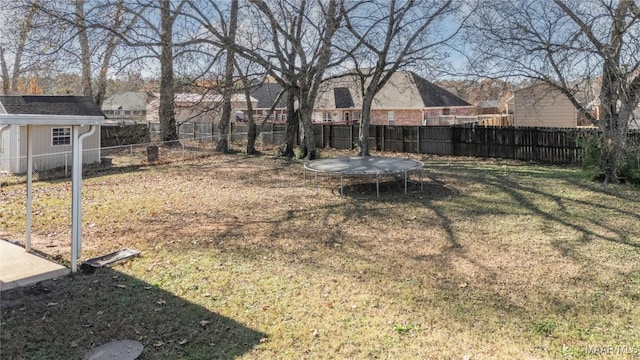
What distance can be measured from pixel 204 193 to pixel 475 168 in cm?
961

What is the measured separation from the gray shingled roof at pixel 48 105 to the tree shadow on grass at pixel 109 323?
14593 millimetres

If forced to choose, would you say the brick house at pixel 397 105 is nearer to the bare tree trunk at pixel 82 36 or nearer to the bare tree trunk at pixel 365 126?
the bare tree trunk at pixel 365 126

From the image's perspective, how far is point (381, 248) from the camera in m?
6.68

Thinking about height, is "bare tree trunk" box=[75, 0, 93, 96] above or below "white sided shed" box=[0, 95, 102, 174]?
above

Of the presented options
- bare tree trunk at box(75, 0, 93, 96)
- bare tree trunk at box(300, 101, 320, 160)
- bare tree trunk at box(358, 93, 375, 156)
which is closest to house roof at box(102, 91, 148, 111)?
bare tree trunk at box(300, 101, 320, 160)

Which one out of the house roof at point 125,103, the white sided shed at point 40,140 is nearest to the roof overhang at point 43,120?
the white sided shed at point 40,140

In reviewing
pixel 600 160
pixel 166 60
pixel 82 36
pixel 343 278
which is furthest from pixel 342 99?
pixel 343 278

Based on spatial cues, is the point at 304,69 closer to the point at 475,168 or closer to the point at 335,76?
the point at 335,76

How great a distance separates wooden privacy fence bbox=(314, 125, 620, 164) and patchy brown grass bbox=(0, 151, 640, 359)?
6504 millimetres

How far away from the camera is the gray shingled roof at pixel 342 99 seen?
35.8m

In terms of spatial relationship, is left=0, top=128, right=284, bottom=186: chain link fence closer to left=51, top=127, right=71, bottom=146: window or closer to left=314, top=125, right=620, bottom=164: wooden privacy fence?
left=51, top=127, right=71, bottom=146: window

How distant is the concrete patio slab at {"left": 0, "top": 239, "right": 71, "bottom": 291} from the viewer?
512 centimetres

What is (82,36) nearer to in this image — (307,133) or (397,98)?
(307,133)

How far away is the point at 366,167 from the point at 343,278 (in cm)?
557
